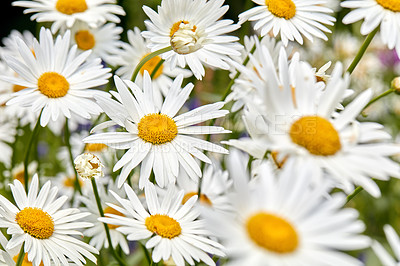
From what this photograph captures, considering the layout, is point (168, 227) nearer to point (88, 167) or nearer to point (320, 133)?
point (88, 167)

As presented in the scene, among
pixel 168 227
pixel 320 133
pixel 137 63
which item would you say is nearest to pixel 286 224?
pixel 320 133

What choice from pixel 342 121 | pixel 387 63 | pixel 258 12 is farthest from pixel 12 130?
pixel 387 63

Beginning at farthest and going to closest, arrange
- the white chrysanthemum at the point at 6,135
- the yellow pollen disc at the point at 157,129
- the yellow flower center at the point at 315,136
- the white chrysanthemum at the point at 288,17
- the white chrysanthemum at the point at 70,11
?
the white chrysanthemum at the point at 6,135 → the white chrysanthemum at the point at 70,11 → the white chrysanthemum at the point at 288,17 → the yellow pollen disc at the point at 157,129 → the yellow flower center at the point at 315,136

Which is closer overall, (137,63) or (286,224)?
(286,224)

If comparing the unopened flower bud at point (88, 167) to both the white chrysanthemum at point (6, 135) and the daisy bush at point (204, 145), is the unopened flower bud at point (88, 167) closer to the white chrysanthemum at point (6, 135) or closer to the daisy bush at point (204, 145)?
the daisy bush at point (204, 145)

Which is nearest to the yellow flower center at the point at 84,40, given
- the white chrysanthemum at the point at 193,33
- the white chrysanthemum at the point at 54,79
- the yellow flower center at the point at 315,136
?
the white chrysanthemum at the point at 54,79

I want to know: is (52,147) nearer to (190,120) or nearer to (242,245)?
(190,120)
